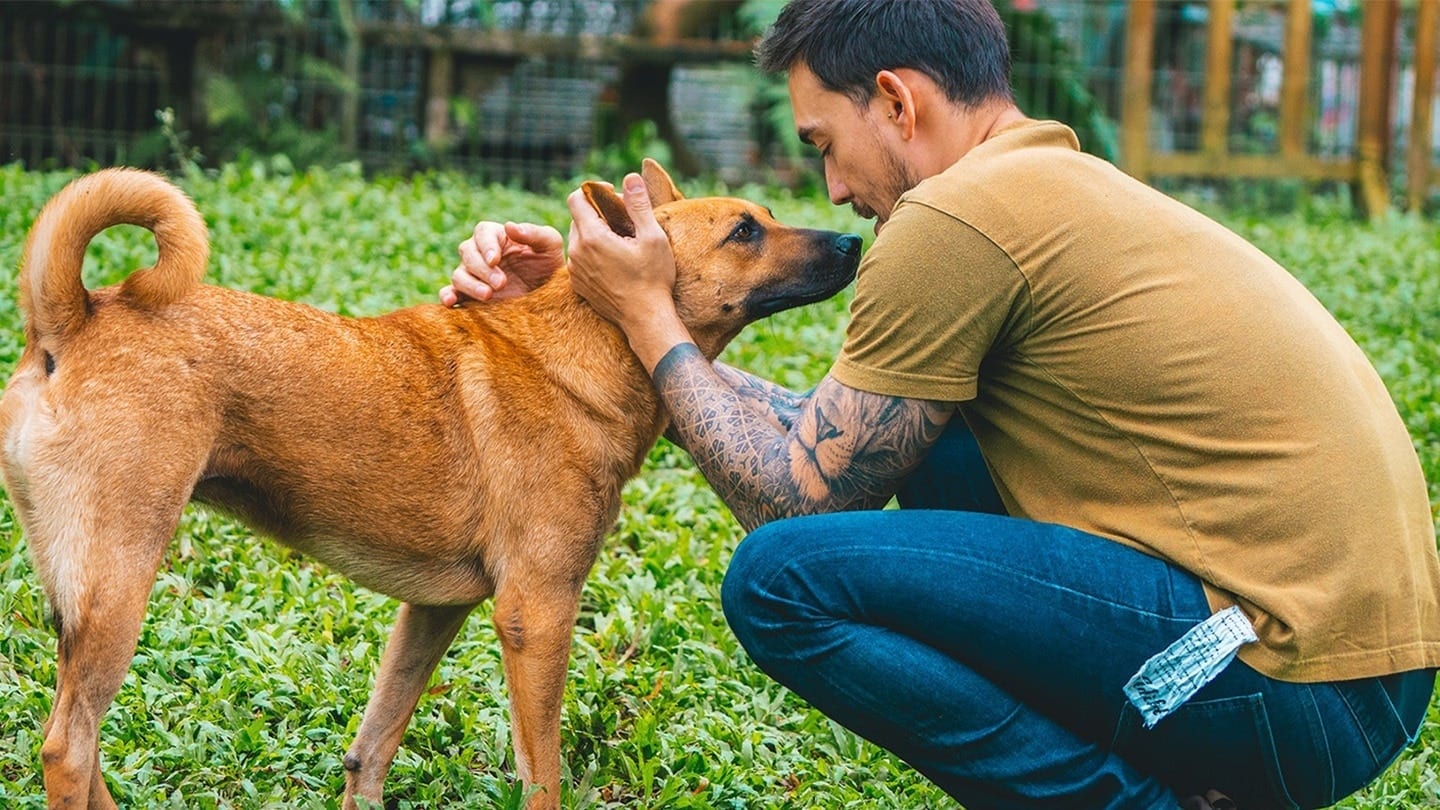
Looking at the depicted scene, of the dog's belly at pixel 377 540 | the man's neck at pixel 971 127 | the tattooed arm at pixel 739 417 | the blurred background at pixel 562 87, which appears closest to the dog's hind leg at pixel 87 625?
the dog's belly at pixel 377 540

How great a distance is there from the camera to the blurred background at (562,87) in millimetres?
10438

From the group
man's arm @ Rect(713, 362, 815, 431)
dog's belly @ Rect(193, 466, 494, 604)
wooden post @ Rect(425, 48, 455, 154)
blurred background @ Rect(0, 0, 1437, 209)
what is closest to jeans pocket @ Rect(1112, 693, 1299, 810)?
man's arm @ Rect(713, 362, 815, 431)

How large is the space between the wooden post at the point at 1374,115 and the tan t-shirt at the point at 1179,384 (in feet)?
34.3

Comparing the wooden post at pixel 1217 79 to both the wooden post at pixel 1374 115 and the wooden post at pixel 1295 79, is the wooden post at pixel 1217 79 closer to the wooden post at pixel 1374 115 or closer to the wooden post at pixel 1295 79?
the wooden post at pixel 1295 79

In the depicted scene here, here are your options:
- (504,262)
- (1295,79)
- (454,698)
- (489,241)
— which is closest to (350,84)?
(1295,79)

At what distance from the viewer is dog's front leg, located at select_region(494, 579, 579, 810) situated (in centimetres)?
334

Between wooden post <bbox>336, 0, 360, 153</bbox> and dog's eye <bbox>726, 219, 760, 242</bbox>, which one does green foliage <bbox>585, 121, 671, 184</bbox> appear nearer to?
wooden post <bbox>336, 0, 360, 153</bbox>

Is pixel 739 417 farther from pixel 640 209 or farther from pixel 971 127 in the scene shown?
pixel 971 127

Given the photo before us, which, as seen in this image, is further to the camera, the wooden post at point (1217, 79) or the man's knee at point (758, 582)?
the wooden post at point (1217, 79)

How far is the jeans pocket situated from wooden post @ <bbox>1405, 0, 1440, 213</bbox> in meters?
10.8

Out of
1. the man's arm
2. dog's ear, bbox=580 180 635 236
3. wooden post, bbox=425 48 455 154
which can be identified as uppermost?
wooden post, bbox=425 48 455 154

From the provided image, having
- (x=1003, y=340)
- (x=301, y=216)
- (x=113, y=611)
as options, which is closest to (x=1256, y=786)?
(x=1003, y=340)

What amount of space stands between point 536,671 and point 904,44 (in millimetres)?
1511

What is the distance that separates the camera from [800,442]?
320 cm
